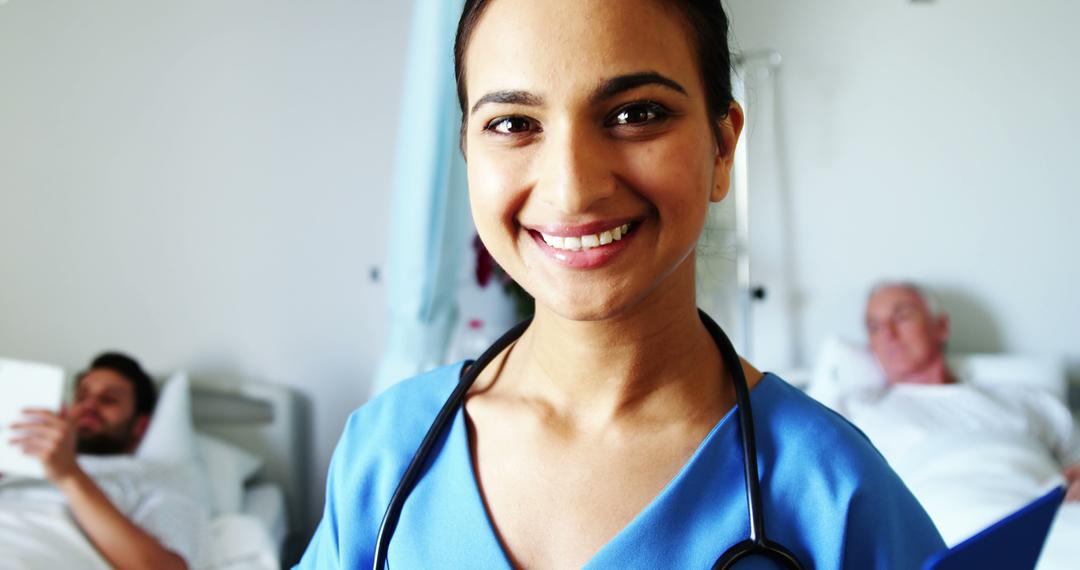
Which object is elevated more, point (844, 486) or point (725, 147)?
point (725, 147)

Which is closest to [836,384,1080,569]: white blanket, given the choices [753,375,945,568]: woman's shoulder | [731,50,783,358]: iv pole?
[731,50,783,358]: iv pole

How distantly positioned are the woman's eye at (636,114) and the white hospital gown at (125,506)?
1.82 metres

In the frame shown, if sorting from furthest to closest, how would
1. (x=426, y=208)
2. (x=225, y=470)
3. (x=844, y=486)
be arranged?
(x=225, y=470) < (x=426, y=208) < (x=844, y=486)

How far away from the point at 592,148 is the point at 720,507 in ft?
0.86

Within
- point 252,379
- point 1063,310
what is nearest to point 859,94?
point 1063,310

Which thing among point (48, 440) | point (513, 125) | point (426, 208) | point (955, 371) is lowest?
point (955, 371)

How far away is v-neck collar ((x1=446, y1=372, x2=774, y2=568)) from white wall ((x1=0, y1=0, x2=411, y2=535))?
233cm

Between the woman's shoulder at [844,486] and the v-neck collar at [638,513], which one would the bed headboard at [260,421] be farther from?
the woman's shoulder at [844,486]

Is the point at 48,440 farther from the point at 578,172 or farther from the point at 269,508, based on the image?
the point at 578,172

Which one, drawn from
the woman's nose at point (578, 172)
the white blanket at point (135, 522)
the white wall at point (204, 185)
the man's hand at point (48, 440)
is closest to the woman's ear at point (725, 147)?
the woman's nose at point (578, 172)

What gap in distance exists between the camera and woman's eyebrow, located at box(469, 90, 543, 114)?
56 centimetres

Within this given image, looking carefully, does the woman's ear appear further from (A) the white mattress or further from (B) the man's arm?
(A) the white mattress

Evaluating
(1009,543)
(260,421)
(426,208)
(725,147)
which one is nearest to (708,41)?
(725,147)

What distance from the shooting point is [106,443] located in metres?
2.39
